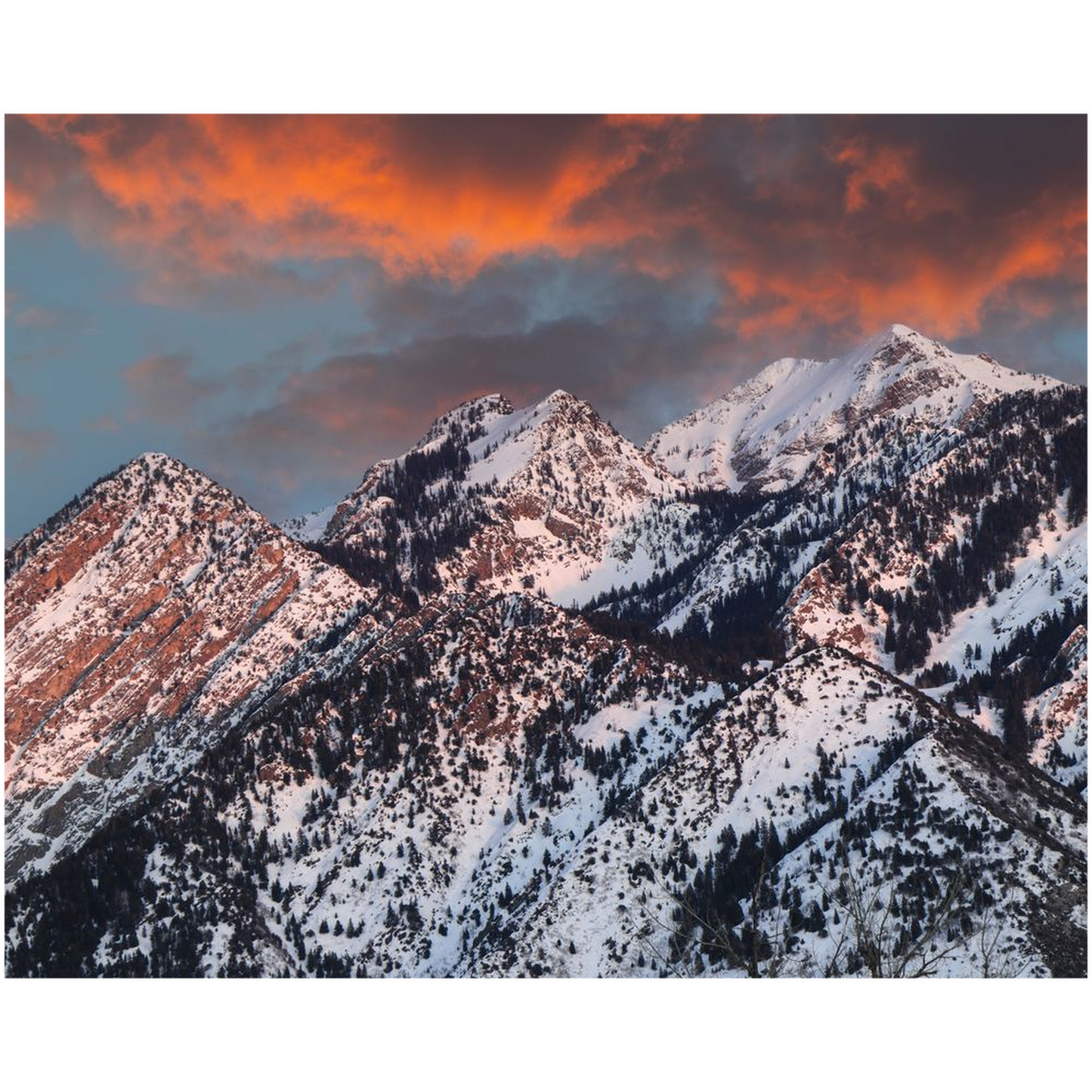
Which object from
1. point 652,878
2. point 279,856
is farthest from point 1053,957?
point 279,856

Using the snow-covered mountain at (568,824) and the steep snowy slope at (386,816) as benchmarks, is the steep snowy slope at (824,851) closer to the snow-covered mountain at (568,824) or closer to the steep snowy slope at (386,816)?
the snow-covered mountain at (568,824)

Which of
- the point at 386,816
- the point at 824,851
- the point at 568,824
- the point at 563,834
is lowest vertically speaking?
the point at 824,851

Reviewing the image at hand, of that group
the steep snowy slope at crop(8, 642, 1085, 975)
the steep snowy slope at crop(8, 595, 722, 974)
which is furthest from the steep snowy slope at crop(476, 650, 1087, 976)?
the steep snowy slope at crop(8, 595, 722, 974)

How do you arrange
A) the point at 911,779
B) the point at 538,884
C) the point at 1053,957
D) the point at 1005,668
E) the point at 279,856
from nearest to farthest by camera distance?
the point at 1053,957 → the point at 911,779 → the point at 538,884 → the point at 279,856 → the point at 1005,668

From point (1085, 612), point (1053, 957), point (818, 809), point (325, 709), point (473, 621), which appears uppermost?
point (1085, 612)

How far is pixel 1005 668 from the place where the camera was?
183000mm

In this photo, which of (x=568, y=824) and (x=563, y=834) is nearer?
(x=563, y=834)

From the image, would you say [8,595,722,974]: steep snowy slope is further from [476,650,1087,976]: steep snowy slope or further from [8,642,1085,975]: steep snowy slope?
[476,650,1087,976]: steep snowy slope

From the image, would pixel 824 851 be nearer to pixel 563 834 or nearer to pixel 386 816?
pixel 563 834

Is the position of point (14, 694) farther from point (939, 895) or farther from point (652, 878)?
point (939, 895)

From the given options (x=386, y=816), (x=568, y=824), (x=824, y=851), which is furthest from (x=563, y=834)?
(x=824, y=851)

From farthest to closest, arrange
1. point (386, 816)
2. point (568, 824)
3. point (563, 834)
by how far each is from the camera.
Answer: point (386, 816) < point (568, 824) < point (563, 834)

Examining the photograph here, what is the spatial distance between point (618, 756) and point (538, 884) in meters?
19.8

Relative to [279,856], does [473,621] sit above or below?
above
